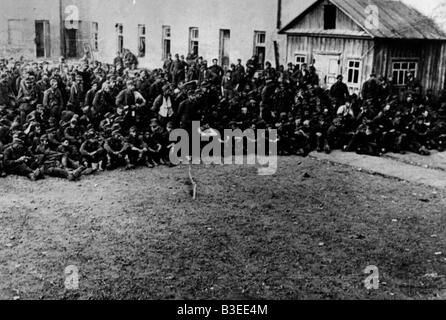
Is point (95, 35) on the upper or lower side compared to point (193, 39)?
upper

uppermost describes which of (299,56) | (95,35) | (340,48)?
(95,35)

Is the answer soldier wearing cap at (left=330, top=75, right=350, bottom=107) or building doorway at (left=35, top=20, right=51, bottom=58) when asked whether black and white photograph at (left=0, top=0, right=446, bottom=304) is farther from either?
building doorway at (left=35, top=20, right=51, bottom=58)

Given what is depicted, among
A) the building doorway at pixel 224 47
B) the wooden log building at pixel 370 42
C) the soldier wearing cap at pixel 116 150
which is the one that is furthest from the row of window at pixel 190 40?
the soldier wearing cap at pixel 116 150

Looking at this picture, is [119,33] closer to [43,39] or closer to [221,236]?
[43,39]

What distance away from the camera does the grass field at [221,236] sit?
7297mm

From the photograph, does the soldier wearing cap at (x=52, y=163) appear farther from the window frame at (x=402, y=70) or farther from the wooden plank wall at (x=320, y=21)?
the window frame at (x=402, y=70)

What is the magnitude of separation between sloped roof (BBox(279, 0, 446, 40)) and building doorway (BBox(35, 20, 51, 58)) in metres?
17.3

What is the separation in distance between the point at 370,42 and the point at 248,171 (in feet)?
24.4

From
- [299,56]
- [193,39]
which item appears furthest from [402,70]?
[193,39]

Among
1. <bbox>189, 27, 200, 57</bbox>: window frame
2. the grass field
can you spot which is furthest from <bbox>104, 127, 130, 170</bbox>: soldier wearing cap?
<bbox>189, 27, 200, 57</bbox>: window frame

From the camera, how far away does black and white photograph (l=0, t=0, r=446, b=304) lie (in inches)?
299

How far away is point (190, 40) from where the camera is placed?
2692 centimetres
